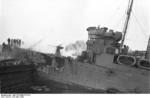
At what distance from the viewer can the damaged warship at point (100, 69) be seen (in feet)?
38.1

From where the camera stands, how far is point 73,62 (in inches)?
527

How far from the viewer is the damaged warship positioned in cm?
→ 1162

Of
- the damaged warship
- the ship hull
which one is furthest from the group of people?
the ship hull

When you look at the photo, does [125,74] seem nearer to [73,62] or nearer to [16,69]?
[73,62]

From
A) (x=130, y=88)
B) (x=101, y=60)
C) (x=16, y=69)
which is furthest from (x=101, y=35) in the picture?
(x=16, y=69)

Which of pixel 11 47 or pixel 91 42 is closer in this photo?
pixel 91 42

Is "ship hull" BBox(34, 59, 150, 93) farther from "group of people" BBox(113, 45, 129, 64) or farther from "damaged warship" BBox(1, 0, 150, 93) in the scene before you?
"group of people" BBox(113, 45, 129, 64)

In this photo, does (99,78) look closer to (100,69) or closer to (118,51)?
(100,69)

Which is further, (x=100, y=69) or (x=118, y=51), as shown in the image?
(x=118, y=51)

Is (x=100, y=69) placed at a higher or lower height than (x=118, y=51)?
lower

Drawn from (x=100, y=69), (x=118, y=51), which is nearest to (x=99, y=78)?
(x=100, y=69)

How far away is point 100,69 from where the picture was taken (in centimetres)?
1238

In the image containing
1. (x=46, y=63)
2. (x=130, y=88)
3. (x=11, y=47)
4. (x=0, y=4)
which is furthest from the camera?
(x=11, y=47)

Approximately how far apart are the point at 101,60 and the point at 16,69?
6.00 meters
